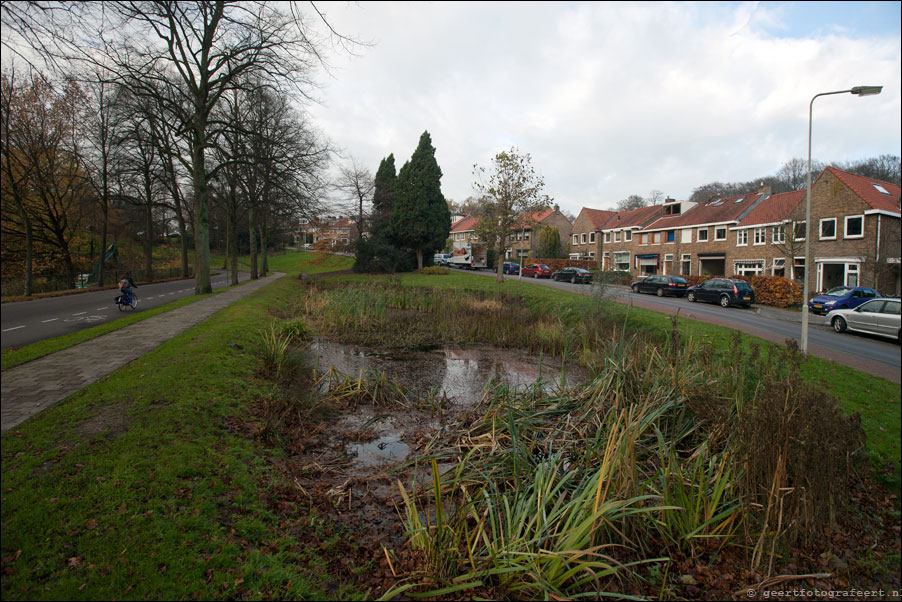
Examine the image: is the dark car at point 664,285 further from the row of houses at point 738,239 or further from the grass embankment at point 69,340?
the grass embankment at point 69,340

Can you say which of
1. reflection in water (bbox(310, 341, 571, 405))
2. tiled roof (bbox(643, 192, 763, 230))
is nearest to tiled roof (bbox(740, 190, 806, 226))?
tiled roof (bbox(643, 192, 763, 230))

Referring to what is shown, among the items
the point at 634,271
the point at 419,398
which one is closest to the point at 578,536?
the point at 419,398

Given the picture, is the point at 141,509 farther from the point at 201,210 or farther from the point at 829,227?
the point at 829,227

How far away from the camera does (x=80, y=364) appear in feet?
Answer: 13.4

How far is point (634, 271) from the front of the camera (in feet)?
151

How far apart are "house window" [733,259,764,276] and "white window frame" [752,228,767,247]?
137 cm

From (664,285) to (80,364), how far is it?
1204 inches

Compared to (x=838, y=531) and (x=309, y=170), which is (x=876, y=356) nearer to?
(x=838, y=531)

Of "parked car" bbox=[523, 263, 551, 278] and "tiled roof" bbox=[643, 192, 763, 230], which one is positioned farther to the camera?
"parked car" bbox=[523, 263, 551, 278]

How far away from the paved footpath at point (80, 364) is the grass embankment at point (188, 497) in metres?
0.11

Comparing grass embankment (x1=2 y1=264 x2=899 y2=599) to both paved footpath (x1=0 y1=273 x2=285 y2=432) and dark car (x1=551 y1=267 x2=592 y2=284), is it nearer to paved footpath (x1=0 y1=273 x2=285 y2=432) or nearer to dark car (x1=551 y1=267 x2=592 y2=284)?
paved footpath (x1=0 y1=273 x2=285 y2=432)

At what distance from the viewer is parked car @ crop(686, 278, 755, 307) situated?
2130cm

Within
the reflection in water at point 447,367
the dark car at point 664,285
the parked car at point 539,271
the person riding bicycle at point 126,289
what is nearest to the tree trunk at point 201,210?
the person riding bicycle at point 126,289

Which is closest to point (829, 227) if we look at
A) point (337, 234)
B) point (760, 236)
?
point (760, 236)
